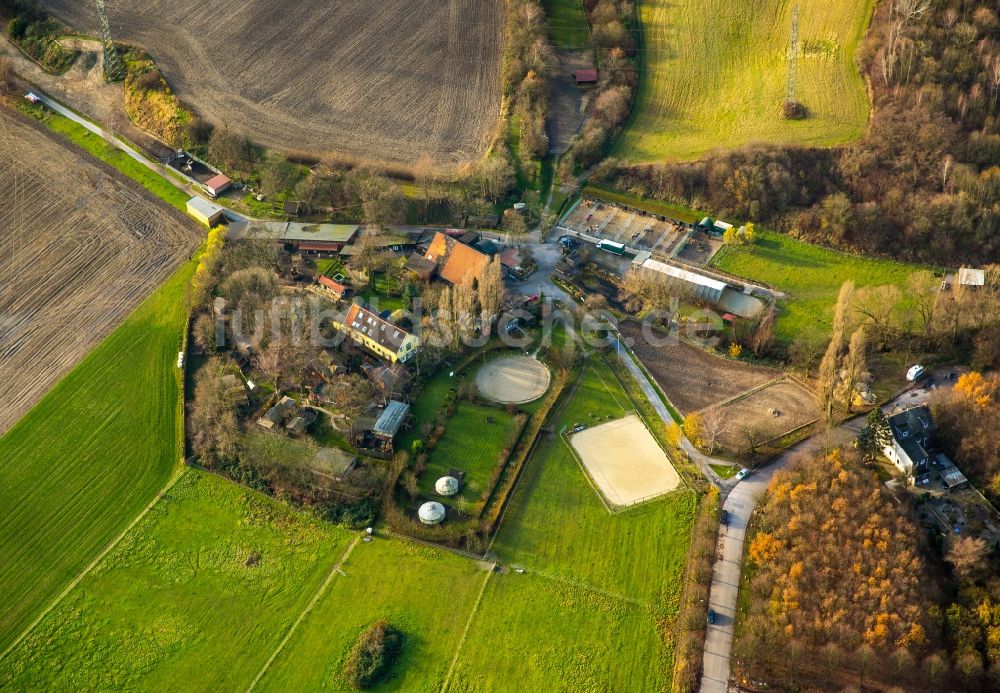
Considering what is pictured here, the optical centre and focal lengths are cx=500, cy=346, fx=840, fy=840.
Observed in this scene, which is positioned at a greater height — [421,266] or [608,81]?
[608,81]

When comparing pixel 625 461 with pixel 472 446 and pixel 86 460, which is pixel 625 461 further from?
pixel 86 460

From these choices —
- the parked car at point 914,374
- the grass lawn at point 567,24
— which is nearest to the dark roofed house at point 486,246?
the grass lawn at point 567,24

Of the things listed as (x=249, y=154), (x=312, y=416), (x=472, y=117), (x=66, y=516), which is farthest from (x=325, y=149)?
(x=66, y=516)

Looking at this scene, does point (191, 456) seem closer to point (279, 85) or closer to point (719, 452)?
point (719, 452)

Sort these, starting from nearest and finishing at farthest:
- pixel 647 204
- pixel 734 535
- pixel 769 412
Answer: pixel 734 535 < pixel 769 412 < pixel 647 204

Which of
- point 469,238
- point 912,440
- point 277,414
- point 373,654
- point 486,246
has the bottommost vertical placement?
point 277,414

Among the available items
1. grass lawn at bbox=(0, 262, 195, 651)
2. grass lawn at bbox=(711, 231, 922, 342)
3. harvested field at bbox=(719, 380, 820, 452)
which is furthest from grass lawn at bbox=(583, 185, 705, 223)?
grass lawn at bbox=(0, 262, 195, 651)

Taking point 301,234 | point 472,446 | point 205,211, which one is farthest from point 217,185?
point 472,446

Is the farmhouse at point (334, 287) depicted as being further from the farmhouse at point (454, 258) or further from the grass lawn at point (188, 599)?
the grass lawn at point (188, 599)
